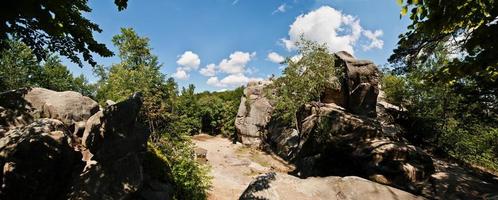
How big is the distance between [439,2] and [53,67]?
47.4 m

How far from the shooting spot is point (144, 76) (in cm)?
2120

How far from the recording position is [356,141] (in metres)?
13.4

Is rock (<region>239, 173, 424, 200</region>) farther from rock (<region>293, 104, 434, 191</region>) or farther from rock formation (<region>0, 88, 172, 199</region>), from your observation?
rock formation (<region>0, 88, 172, 199</region>)

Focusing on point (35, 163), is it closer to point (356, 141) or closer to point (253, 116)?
point (356, 141)

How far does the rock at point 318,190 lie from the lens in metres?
8.18

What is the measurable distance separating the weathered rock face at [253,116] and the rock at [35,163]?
94.3 feet

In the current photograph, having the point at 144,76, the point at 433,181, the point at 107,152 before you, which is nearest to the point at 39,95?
the point at 107,152

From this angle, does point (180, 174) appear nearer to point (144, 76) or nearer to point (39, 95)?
point (39, 95)

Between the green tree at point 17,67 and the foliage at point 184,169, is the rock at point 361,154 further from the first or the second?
the green tree at point 17,67

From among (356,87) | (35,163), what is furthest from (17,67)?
(356,87)

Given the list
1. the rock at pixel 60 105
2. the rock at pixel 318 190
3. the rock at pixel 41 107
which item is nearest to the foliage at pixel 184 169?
the rock at pixel 41 107

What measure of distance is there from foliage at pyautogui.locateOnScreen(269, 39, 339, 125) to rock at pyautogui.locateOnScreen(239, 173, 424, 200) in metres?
16.3

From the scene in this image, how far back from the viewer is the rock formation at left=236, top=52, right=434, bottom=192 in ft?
38.6

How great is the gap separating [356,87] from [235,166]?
13762 millimetres
